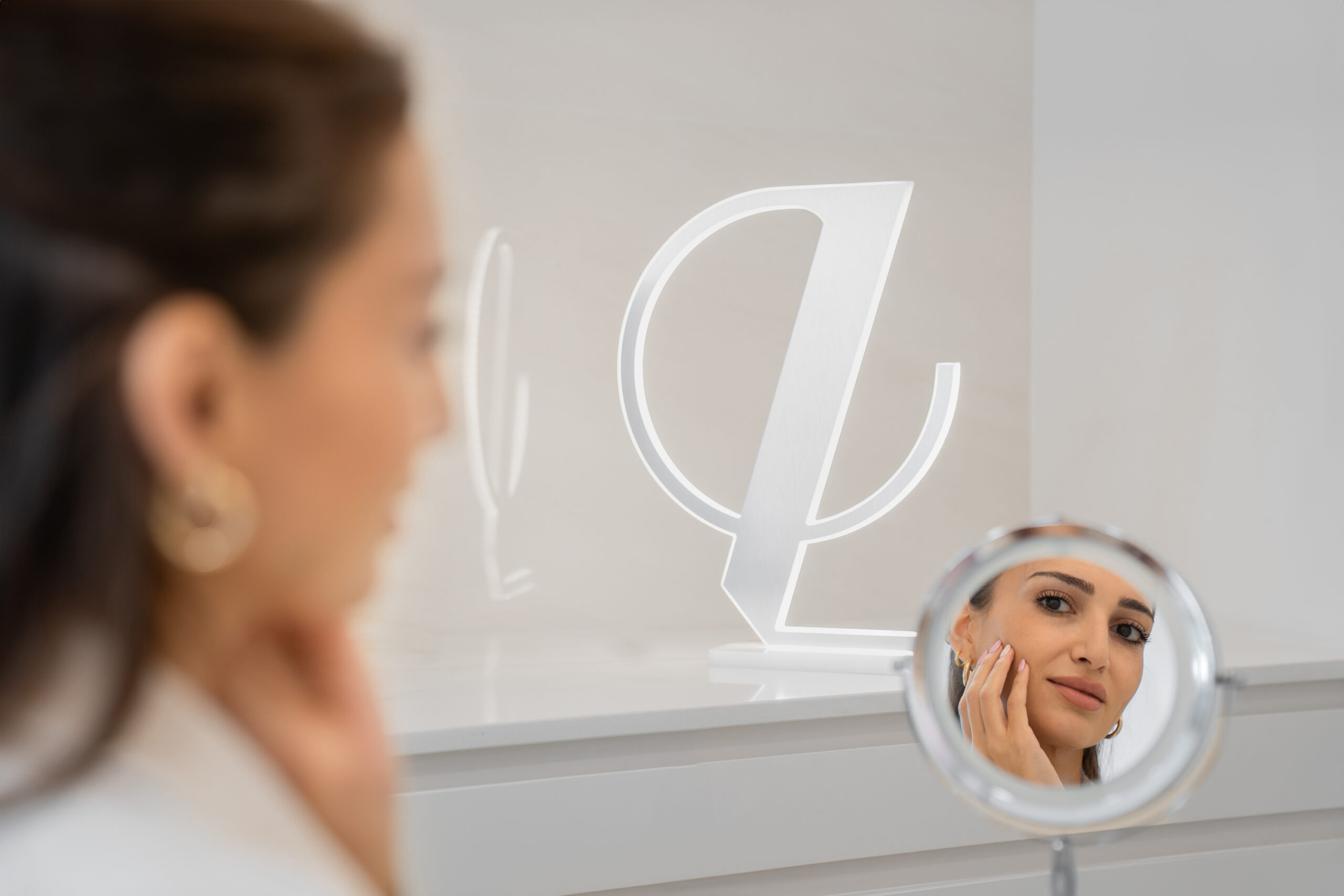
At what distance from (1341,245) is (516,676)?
1.33 metres

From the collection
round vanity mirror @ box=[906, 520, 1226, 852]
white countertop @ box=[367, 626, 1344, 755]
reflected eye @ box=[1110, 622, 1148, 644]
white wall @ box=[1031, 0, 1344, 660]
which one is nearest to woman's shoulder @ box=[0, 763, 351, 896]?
round vanity mirror @ box=[906, 520, 1226, 852]

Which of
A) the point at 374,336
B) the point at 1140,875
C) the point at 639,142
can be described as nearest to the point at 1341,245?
the point at 1140,875

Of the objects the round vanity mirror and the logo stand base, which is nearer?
the round vanity mirror

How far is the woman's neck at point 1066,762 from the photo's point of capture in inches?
20.4

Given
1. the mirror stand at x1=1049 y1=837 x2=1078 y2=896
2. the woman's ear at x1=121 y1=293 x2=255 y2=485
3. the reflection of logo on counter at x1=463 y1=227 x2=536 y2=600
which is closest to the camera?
the woman's ear at x1=121 y1=293 x2=255 y2=485

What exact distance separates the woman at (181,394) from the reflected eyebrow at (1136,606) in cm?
38

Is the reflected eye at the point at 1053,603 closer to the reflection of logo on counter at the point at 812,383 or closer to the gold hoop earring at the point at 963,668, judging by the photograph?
the gold hoop earring at the point at 963,668

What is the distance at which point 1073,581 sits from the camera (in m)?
0.54

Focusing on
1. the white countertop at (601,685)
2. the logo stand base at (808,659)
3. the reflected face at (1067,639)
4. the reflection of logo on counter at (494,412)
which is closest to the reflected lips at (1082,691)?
the reflected face at (1067,639)

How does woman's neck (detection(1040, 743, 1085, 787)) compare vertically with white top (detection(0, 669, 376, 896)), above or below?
below

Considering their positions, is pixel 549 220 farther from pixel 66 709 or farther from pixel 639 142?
pixel 66 709

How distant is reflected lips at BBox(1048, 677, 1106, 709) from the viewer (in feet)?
1.85

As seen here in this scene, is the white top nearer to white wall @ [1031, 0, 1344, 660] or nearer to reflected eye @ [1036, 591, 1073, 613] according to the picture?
reflected eye @ [1036, 591, 1073, 613]

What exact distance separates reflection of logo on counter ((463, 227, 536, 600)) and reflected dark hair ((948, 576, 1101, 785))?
4.30 ft
